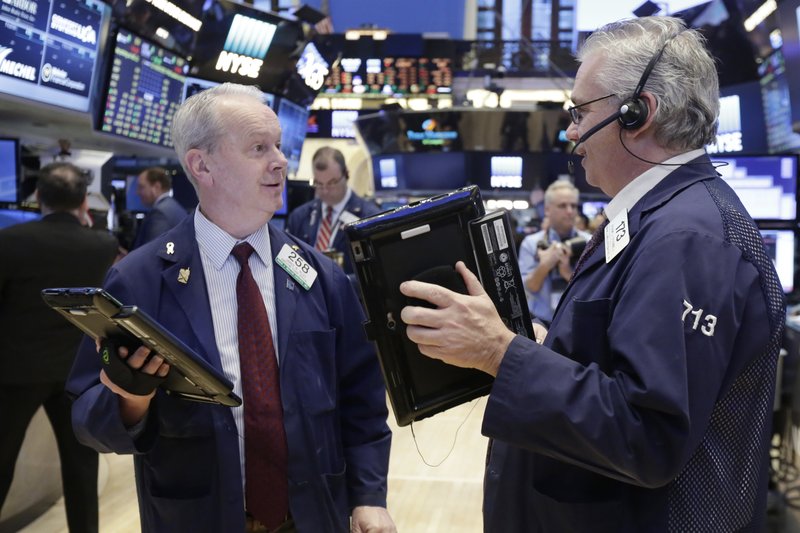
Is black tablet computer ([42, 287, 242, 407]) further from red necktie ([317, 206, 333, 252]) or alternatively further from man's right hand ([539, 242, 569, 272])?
red necktie ([317, 206, 333, 252])

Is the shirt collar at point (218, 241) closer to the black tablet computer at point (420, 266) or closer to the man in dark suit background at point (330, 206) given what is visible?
the black tablet computer at point (420, 266)

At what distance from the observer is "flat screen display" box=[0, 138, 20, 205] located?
4914mm

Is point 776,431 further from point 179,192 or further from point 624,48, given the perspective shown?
point 179,192

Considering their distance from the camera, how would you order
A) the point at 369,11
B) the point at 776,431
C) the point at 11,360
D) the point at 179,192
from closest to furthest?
the point at 11,360 → the point at 776,431 → the point at 179,192 → the point at 369,11

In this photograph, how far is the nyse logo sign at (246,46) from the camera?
6941mm

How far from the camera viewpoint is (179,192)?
8.68 m

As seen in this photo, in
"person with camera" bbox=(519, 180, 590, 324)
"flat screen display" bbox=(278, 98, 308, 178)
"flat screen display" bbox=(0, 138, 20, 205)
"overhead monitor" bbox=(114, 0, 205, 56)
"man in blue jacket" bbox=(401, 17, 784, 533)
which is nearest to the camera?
"man in blue jacket" bbox=(401, 17, 784, 533)

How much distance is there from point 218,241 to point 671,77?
1.10 metres

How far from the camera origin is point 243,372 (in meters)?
1.94

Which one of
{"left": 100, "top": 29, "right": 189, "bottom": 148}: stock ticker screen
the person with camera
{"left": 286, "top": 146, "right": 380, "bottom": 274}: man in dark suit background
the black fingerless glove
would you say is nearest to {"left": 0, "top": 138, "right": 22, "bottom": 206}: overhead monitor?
{"left": 100, "top": 29, "right": 189, "bottom": 148}: stock ticker screen

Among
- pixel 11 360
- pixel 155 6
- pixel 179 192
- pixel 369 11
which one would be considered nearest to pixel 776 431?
pixel 11 360

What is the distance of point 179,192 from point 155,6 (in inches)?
127

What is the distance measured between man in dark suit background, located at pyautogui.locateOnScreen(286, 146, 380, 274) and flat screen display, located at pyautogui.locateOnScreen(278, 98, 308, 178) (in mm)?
2479

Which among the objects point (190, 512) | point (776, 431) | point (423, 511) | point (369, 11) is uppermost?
point (369, 11)
